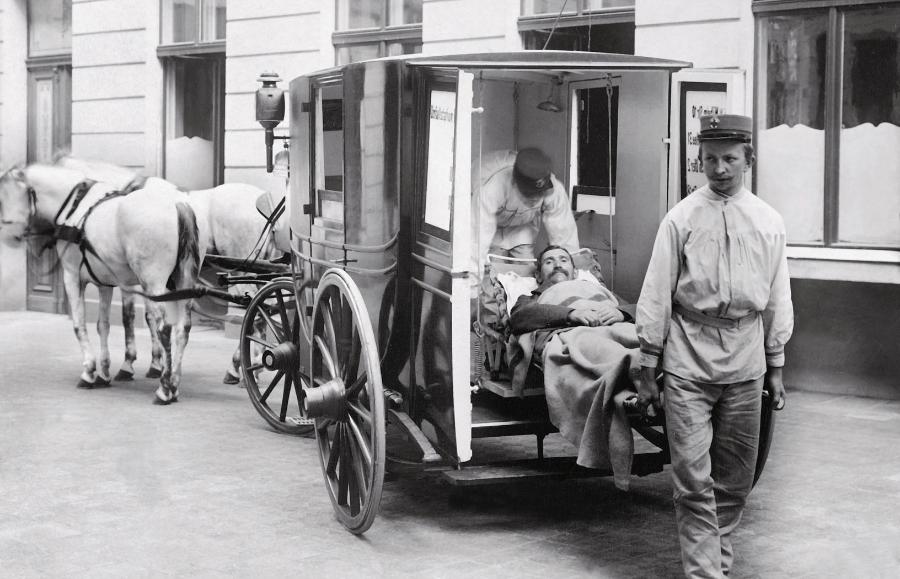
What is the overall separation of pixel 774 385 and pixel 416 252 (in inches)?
79.4

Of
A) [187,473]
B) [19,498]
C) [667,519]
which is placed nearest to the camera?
[667,519]

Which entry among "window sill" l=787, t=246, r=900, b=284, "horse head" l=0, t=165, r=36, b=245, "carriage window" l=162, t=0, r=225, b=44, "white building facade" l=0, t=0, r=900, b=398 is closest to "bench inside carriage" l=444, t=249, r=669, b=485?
"white building facade" l=0, t=0, r=900, b=398

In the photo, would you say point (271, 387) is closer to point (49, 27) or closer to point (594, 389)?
point (594, 389)

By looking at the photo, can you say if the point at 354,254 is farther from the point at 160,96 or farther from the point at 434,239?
the point at 160,96

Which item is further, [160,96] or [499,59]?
[160,96]

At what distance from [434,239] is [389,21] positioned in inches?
287

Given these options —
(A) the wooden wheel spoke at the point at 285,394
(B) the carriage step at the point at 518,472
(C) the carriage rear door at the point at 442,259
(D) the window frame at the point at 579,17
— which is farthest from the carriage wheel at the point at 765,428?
(D) the window frame at the point at 579,17

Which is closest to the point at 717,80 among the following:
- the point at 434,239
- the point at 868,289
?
the point at 434,239

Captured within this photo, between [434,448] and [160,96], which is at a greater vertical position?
[160,96]

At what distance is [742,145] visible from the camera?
4891 millimetres

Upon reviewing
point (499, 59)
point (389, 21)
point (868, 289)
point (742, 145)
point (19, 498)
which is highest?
point (389, 21)

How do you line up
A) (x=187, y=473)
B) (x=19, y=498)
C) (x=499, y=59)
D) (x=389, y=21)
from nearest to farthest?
(x=499, y=59) < (x=19, y=498) < (x=187, y=473) < (x=389, y=21)

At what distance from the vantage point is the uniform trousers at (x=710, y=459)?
484cm

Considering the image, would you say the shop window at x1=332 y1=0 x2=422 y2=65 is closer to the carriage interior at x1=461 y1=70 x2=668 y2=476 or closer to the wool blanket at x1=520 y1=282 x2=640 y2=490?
the carriage interior at x1=461 y1=70 x2=668 y2=476
